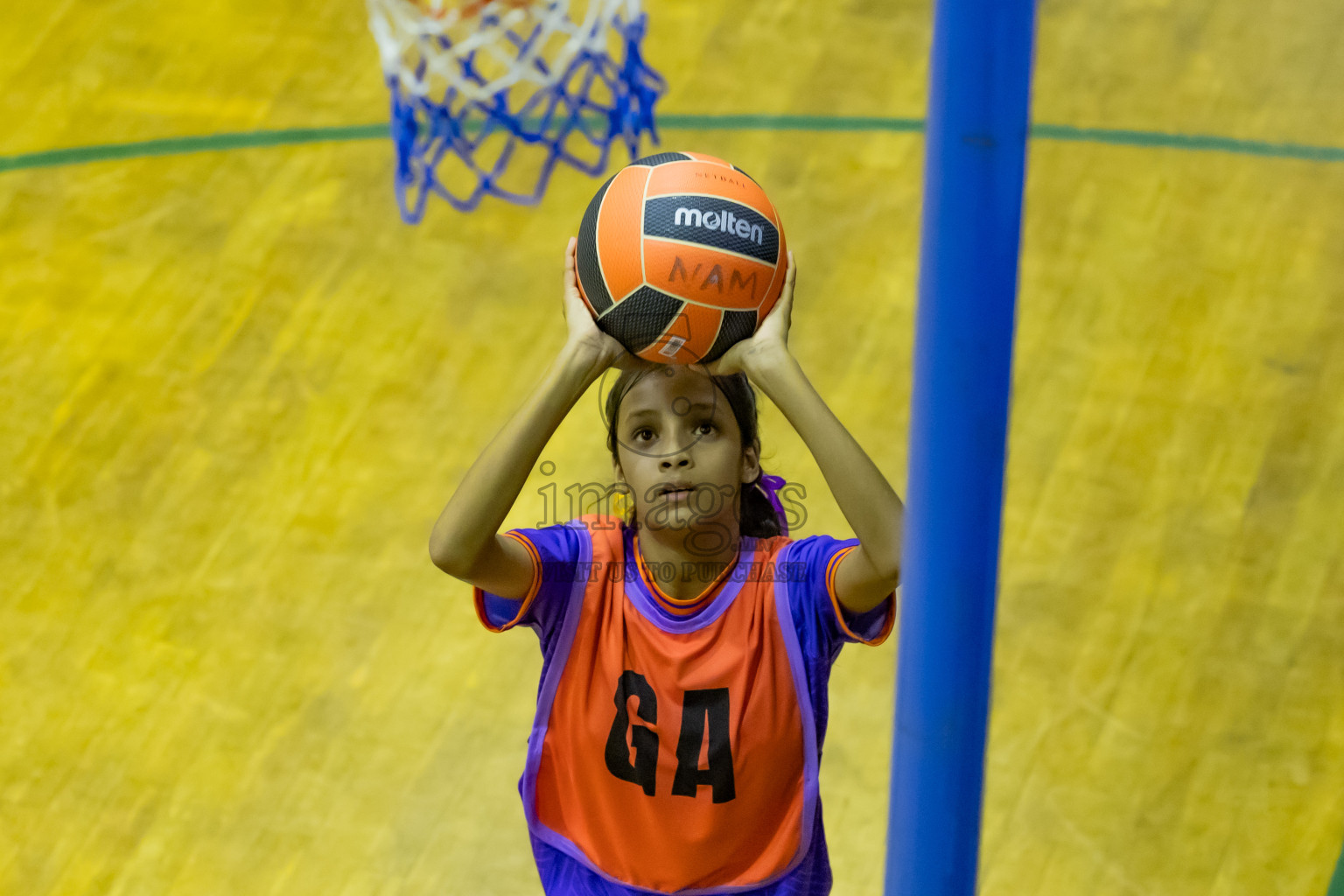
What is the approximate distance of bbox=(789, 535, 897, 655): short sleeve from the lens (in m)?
1.80

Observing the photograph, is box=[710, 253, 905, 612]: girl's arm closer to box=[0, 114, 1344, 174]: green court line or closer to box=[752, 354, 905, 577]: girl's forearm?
box=[752, 354, 905, 577]: girl's forearm

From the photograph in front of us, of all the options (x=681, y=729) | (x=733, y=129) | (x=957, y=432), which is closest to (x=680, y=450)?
(x=681, y=729)

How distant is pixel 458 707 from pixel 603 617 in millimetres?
1246

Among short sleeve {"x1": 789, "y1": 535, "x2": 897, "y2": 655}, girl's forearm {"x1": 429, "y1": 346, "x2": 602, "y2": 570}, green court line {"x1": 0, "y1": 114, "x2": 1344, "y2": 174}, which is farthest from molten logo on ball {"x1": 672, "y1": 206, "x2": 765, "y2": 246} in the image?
green court line {"x1": 0, "y1": 114, "x2": 1344, "y2": 174}

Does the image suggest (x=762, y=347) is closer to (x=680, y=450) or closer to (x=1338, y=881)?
(x=680, y=450)

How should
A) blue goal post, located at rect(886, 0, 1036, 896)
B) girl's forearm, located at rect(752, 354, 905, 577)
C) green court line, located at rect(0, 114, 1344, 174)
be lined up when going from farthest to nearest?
green court line, located at rect(0, 114, 1344, 174)
girl's forearm, located at rect(752, 354, 905, 577)
blue goal post, located at rect(886, 0, 1036, 896)

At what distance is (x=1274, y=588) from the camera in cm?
312

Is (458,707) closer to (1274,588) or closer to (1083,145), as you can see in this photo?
(1274,588)

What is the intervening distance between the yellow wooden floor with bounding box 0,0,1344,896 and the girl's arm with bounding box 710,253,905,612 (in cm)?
125

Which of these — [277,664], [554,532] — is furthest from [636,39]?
[277,664]

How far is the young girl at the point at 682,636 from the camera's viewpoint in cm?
177

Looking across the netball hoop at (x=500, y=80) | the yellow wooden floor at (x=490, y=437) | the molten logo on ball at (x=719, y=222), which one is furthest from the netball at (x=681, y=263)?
the yellow wooden floor at (x=490, y=437)

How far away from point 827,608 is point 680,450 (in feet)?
0.97

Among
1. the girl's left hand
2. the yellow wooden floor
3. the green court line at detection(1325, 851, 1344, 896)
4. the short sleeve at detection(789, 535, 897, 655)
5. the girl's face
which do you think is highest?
the girl's left hand
